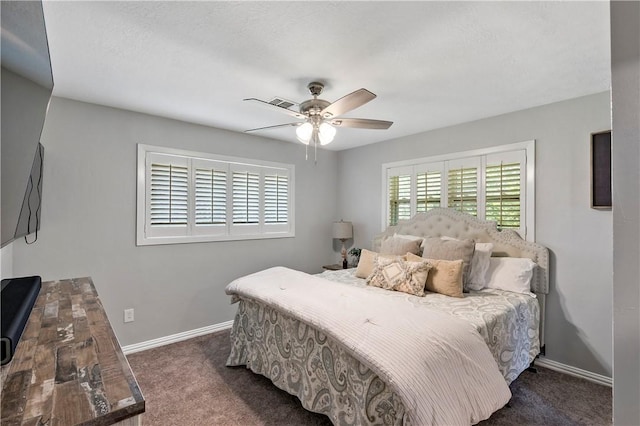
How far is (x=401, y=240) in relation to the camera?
338 cm

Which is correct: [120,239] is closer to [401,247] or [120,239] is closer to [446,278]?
[401,247]

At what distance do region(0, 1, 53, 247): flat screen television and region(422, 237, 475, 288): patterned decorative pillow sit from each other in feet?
9.52

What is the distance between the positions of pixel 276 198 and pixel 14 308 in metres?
3.17

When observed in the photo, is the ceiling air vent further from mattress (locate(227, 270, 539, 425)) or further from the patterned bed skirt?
the patterned bed skirt

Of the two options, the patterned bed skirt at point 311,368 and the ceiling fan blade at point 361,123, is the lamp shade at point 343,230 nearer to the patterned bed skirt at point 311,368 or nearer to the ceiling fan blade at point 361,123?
the patterned bed skirt at point 311,368

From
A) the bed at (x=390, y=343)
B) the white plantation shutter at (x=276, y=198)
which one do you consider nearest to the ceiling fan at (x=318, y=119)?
the bed at (x=390, y=343)

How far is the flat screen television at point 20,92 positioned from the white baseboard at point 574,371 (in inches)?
151

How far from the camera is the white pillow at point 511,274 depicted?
275 centimetres

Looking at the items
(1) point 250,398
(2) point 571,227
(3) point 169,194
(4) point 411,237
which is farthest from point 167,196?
(2) point 571,227

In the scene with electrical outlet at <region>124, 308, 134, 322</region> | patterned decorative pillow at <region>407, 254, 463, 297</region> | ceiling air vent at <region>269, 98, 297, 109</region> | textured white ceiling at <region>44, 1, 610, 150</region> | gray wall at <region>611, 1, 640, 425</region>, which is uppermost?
textured white ceiling at <region>44, 1, 610, 150</region>

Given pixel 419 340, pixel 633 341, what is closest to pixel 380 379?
pixel 419 340

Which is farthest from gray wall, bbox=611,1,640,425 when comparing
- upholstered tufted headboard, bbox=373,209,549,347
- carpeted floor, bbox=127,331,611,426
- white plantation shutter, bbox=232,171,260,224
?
white plantation shutter, bbox=232,171,260,224

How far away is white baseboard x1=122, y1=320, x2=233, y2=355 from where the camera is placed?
10.2ft

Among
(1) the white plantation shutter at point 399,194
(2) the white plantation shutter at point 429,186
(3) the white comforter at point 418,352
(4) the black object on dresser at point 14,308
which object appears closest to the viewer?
(4) the black object on dresser at point 14,308
